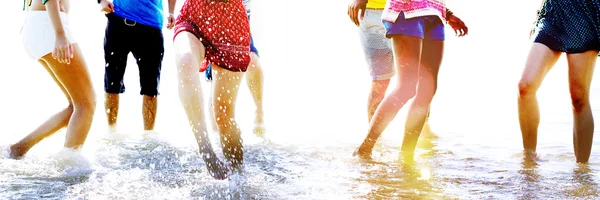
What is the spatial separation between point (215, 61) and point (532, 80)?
211 centimetres

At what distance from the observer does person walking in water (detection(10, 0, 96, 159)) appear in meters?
3.53

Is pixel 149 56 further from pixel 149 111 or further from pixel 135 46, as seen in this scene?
pixel 149 111

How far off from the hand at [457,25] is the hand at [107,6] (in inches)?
113

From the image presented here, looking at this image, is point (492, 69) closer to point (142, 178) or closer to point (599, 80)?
point (599, 80)

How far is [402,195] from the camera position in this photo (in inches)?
117

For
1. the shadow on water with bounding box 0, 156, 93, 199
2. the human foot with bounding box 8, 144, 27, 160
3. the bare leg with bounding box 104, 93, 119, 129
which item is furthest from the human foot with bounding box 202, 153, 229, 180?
the bare leg with bounding box 104, 93, 119, 129

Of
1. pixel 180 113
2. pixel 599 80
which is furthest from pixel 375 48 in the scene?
pixel 599 80

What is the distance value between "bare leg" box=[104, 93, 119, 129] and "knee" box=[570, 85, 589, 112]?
395 centimetres

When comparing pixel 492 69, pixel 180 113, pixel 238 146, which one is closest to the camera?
pixel 238 146

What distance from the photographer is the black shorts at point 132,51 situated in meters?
5.45

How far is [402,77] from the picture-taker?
4.03 meters

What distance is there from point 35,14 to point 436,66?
2.65 meters

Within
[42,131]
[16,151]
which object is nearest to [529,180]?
[42,131]

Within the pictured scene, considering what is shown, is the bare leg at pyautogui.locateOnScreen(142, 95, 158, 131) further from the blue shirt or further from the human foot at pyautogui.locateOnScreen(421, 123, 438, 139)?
the human foot at pyautogui.locateOnScreen(421, 123, 438, 139)
